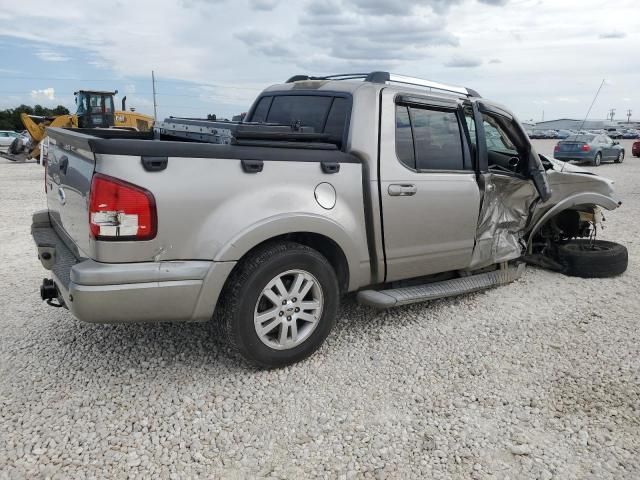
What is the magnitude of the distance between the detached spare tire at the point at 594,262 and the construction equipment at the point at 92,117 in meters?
17.3

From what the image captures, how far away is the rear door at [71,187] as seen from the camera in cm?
→ 297

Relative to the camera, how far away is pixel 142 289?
115 inches

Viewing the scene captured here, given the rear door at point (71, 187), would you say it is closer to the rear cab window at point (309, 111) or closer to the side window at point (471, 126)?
the rear cab window at point (309, 111)

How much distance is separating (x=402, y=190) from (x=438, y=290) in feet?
3.14

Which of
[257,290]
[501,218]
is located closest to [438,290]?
[501,218]

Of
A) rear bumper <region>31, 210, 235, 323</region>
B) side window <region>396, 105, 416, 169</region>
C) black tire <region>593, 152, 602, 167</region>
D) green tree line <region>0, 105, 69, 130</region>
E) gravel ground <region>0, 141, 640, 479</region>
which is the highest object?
green tree line <region>0, 105, 69, 130</region>

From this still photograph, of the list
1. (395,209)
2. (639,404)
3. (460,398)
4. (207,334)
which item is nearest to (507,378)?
(460,398)

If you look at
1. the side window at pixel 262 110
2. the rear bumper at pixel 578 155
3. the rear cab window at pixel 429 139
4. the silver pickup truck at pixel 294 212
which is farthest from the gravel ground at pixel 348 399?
the rear bumper at pixel 578 155

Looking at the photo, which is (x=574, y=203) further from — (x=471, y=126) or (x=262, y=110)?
(x=262, y=110)

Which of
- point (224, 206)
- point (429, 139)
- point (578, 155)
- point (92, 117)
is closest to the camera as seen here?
point (224, 206)

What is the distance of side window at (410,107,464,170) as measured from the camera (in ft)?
13.3

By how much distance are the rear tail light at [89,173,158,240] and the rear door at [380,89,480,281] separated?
1.64 metres

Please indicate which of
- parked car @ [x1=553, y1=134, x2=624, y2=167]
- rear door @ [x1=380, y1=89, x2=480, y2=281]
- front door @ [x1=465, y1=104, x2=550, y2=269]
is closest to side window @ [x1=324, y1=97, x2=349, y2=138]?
rear door @ [x1=380, y1=89, x2=480, y2=281]

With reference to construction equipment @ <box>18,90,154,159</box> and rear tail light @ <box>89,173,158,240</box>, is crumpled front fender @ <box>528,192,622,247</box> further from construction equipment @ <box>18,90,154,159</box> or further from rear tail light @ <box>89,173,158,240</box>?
construction equipment @ <box>18,90,154,159</box>
